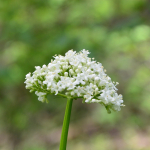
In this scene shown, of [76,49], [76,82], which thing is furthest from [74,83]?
[76,49]

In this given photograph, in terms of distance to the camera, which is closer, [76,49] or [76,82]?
[76,82]

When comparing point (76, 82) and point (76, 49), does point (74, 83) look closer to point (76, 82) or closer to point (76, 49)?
point (76, 82)

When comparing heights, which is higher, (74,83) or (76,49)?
(76,49)

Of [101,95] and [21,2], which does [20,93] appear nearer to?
[21,2]

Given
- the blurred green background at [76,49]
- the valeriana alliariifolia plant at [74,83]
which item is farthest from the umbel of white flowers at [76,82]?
the blurred green background at [76,49]

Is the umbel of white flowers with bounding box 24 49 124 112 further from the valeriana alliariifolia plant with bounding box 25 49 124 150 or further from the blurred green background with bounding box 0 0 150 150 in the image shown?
the blurred green background with bounding box 0 0 150 150

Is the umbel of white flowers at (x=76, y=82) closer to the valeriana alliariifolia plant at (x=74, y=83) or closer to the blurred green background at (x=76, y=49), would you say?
the valeriana alliariifolia plant at (x=74, y=83)
